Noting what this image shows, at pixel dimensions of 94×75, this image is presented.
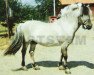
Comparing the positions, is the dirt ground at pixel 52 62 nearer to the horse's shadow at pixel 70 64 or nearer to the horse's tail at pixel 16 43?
the horse's shadow at pixel 70 64

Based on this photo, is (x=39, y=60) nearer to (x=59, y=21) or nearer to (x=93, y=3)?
(x=59, y=21)

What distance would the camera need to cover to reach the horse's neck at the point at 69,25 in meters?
9.02

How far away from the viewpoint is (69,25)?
908cm

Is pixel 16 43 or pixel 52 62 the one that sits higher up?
pixel 16 43

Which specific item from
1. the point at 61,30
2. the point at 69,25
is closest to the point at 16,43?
the point at 61,30

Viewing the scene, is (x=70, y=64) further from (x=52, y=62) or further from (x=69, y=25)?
(x=69, y=25)

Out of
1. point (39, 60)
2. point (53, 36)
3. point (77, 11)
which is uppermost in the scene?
point (77, 11)

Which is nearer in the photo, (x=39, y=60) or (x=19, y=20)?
(x=39, y=60)

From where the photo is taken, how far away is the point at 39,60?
11.0m

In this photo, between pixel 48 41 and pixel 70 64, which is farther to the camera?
pixel 70 64

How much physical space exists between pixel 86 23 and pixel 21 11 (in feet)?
37.4

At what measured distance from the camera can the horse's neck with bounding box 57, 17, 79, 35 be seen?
29.6ft

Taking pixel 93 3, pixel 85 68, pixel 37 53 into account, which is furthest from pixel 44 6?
pixel 85 68

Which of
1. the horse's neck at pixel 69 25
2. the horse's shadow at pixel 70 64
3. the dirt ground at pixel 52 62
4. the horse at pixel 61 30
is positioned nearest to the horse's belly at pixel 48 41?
the horse at pixel 61 30
